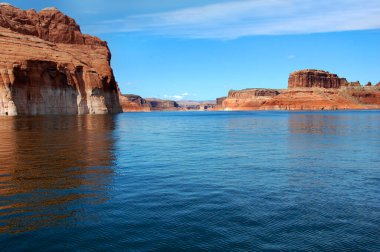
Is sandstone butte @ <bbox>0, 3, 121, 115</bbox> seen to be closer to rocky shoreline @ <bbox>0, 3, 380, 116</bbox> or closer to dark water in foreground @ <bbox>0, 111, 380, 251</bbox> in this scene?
rocky shoreline @ <bbox>0, 3, 380, 116</bbox>

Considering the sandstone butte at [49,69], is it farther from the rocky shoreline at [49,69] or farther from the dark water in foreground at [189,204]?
the dark water in foreground at [189,204]

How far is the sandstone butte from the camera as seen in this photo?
311ft

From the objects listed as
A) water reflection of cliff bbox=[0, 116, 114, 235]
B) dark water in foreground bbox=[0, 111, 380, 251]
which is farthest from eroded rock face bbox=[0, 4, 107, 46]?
dark water in foreground bbox=[0, 111, 380, 251]

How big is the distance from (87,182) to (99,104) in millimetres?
112741

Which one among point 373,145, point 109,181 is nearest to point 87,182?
point 109,181

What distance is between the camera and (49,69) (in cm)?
10694

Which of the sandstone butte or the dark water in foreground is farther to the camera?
the sandstone butte

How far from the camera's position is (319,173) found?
712 inches

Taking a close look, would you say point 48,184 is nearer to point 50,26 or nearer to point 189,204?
point 189,204

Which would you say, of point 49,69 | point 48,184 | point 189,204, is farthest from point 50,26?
point 189,204

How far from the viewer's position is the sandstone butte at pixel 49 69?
9475 cm

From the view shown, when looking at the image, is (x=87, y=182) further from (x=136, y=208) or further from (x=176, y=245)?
(x=176, y=245)

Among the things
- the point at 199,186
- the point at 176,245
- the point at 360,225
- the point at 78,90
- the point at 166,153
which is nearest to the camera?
the point at 176,245

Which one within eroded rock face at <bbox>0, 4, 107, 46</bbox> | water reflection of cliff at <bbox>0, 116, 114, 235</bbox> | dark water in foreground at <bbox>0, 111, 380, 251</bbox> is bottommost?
dark water in foreground at <bbox>0, 111, 380, 251</bbox>
